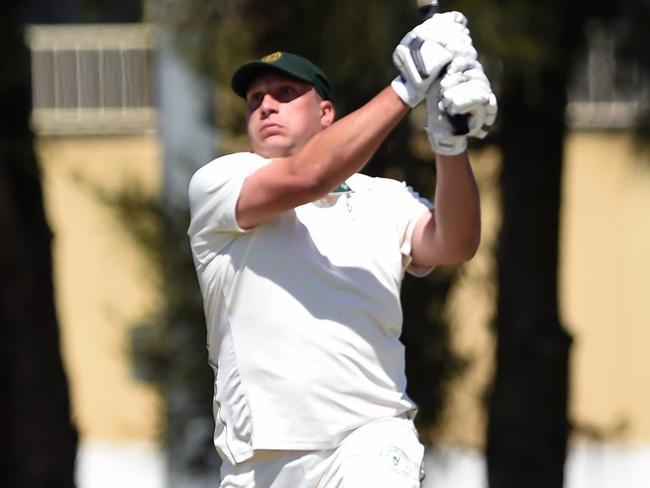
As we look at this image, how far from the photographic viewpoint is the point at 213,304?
401 centimetres

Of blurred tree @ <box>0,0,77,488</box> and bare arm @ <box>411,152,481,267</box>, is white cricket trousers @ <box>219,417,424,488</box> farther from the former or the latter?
blurred tree @ <box>0,0,77,488</box>

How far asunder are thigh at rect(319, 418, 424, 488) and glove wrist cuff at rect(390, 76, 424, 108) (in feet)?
2.28

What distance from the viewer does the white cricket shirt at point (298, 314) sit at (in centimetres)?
385

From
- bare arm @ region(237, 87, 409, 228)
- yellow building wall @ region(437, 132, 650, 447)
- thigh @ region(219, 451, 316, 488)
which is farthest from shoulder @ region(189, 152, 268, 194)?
yellow building wall @ region(437, 132, 650, 447)

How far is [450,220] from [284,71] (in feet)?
1.64

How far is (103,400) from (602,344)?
11.1 ft

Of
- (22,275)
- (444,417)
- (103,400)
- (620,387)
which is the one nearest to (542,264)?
(444,417)

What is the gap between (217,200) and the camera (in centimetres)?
395

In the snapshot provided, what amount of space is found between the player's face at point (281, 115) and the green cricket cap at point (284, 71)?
0.06ft

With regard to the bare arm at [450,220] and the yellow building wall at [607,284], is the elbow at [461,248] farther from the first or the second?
the yellow building wall at [607,284]

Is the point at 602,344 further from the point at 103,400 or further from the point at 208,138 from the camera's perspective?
the point at 208,138

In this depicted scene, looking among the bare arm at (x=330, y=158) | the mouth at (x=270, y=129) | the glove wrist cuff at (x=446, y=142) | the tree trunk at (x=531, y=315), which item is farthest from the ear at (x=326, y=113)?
the tree trunk at (x=531, y=315)

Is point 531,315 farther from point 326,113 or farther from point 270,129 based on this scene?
point 270,129

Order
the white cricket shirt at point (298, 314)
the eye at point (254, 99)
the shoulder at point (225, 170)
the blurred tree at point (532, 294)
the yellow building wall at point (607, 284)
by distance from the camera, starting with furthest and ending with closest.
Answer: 1. the yellow building wall at point (607, 284)
2. the blurred tree at point (532, 294)
3. the eye at point (254, 99)
4. the shoulder at point (225, 170)
5. the white cricket shirt at point (298, 314)
